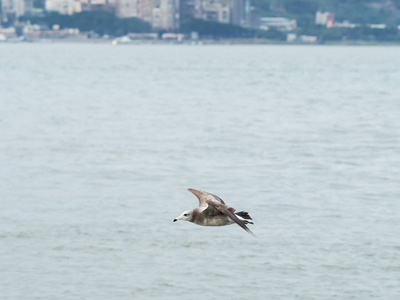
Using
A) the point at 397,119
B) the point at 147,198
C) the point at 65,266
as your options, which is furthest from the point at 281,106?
the point at 65,266

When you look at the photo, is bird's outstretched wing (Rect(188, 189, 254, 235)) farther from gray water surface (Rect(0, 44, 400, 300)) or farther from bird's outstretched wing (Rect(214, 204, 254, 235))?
gray water surface (Rect(0, 44, 400, 300))

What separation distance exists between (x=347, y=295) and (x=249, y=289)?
203 centimetres

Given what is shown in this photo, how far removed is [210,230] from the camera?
2728 centimetres

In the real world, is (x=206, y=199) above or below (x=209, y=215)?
above

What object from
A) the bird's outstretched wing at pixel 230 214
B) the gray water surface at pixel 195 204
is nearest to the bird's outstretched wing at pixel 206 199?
the bird's outstretched wing at pixel 230 214

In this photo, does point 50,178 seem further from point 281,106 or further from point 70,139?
point 281,106

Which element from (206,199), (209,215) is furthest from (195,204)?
(209,215)

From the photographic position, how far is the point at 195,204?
3109cm

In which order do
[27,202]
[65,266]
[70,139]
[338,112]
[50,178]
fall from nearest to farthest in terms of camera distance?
[65,266] → [27,202] → [50,178] → [70,139] → [338,112]

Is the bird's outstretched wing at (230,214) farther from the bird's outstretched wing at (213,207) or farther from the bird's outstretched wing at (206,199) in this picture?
the bird's outstretched wing at (206,199)

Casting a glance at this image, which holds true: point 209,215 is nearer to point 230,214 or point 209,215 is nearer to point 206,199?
point 206,199

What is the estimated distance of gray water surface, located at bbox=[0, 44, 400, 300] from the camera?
22609 millimetres

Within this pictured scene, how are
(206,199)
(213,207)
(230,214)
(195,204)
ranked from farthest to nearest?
(195,204), (206,199), (213,207), (230,214)

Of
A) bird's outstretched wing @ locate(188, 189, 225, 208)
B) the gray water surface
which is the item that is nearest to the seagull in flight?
bird's outstretched wing @ locate(188, 189, 225, 208)
